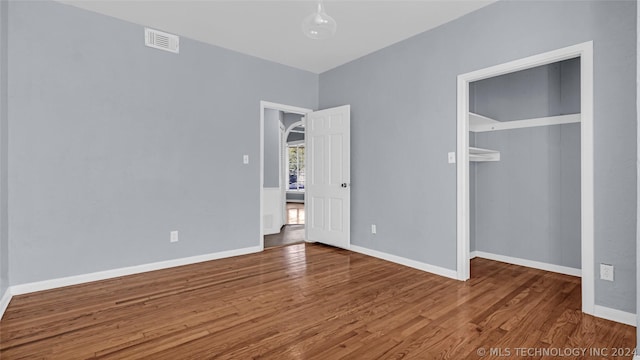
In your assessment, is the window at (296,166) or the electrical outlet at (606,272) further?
the window at (296,166)

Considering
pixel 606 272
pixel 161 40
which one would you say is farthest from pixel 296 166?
pixel 606 272

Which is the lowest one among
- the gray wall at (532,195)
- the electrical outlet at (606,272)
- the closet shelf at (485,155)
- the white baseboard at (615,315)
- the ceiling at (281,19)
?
the white baseboard at (615,315)

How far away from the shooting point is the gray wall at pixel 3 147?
2.71 meters

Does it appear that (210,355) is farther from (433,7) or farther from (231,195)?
(433,7)

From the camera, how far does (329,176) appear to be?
489cm

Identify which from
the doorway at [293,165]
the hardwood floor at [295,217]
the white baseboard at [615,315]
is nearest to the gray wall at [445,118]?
the white baseboard at [615,315]

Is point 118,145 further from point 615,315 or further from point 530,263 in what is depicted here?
point 530,263

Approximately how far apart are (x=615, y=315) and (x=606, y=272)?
30 centimetres

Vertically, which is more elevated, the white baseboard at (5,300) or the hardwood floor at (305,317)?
the white baseboard at (5,300)

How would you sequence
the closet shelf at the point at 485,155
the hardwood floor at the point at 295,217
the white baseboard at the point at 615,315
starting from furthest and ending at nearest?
the hardwood floor at the point at 295,217, the closet shelf at the point at 485,155, the white baseboard at the point at 615,315

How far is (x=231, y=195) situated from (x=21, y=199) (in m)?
2.02

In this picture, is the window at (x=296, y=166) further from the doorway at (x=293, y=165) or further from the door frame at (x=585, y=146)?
the door frame at (x=585, y=146)

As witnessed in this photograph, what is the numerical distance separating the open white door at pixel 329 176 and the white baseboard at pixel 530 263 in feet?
5.73

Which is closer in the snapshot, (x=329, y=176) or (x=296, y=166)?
(x=329, y=176)
